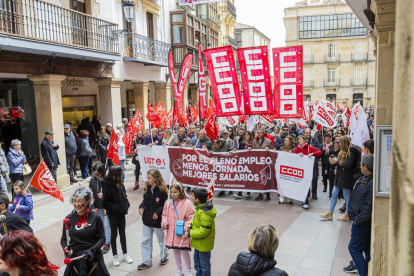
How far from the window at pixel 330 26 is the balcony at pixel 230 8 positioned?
21070 mm

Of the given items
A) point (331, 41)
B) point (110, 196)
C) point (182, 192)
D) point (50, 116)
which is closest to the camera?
point (182, 192)

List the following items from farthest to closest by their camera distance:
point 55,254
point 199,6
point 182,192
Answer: point 199,6 → point 55,254 → point 182,192

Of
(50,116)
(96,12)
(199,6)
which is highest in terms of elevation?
(199,6)

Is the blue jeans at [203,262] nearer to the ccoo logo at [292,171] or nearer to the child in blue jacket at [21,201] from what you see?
the child in blue jacket at [21,201]

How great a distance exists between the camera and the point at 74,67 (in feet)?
42.1

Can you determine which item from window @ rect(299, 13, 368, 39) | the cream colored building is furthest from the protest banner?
window @ rect(299, 13, 368, 39)

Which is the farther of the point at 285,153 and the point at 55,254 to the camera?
the point at 285,153

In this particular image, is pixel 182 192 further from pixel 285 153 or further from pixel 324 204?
pixel 324 204

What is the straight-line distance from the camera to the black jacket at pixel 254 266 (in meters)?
2.88

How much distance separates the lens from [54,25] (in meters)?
11.9

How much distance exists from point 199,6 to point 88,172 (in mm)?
19818

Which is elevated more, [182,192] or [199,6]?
[199,6]

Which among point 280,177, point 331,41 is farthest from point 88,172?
point 331,41

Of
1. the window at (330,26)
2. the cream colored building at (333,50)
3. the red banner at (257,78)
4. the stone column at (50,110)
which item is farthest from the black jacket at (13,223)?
the window at (330,26)
